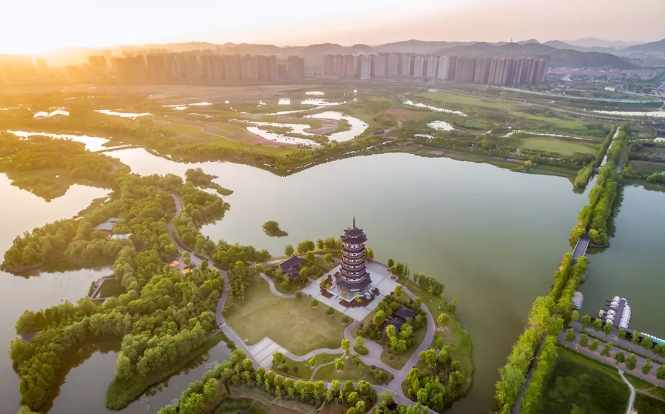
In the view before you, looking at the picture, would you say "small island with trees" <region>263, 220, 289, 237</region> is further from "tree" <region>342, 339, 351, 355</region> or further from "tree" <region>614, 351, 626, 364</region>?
"tree" <region>614, 351, 626, 364</region>

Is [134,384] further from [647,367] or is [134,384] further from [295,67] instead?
[295,67]

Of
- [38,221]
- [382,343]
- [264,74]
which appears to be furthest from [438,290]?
[264,74]

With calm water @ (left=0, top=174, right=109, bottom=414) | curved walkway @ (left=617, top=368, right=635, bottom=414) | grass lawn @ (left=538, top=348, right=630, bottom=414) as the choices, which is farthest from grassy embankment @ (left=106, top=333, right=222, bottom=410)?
curved walkway @ (left=617, top=368, right=635, bottom=414)

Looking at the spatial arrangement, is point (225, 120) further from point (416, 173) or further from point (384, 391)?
point (384, 391)

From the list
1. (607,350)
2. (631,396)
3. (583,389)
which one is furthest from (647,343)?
(583,389)

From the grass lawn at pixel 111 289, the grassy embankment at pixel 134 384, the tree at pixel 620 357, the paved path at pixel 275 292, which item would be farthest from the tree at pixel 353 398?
the grass lawn at pixel 111 289
